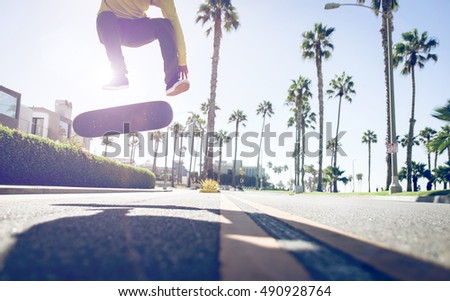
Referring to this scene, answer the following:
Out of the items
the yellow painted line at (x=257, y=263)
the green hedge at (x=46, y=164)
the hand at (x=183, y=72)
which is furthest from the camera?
the green hedge at (x=46, y=164)

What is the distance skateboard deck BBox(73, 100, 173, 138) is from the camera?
420 centimetres

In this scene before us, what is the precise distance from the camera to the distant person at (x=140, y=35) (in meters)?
3.59

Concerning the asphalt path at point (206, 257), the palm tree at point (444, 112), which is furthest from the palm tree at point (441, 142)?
the asphalt path at point (206, 257)

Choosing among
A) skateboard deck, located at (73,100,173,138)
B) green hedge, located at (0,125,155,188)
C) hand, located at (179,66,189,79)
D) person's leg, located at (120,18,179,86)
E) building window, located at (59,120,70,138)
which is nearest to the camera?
person's leg, located at (120,18,179,86)

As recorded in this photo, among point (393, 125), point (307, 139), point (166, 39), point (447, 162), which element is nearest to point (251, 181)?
point (307, 139)

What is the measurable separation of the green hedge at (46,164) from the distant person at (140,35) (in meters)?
9.22

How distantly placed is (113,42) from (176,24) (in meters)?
0.76

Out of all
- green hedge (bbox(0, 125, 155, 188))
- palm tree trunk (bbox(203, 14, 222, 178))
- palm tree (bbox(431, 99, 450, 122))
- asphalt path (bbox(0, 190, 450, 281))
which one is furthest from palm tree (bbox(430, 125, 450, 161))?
green hedge (bbox(0, 125, 155, 188))

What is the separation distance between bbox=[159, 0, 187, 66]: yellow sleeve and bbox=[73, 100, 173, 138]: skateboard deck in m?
0.60

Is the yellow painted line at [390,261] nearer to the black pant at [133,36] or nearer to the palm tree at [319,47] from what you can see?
the black pant at [133,36]

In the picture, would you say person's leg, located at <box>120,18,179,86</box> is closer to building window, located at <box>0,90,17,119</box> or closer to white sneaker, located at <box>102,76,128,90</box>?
white sneaker, located at <box>102,76,128,90</box>

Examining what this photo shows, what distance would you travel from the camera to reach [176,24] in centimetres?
387

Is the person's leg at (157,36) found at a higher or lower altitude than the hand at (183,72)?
higher
